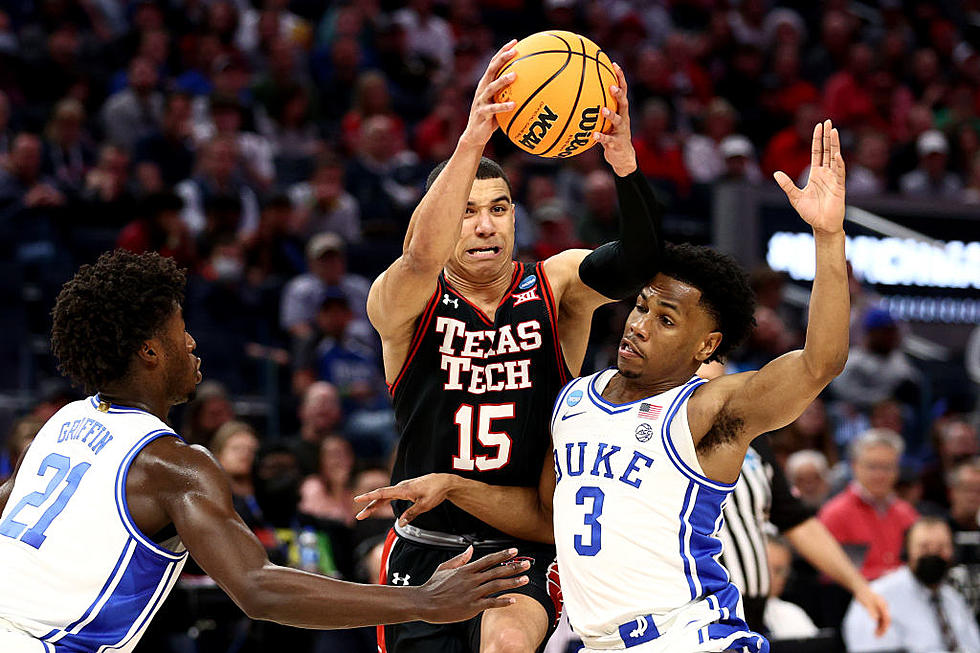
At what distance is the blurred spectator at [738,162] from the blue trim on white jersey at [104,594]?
443 inches

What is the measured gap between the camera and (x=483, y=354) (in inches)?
197

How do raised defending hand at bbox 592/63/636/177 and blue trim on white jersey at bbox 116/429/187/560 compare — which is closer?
blue trim on white jersey at bbox 116/429/187/560

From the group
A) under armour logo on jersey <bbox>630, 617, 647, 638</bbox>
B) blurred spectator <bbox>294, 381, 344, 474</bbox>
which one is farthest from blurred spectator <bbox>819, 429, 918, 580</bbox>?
under armour logo on jersey <bbox>630, 617, 647, 638</bbox>

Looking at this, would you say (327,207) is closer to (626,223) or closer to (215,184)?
(215,184)

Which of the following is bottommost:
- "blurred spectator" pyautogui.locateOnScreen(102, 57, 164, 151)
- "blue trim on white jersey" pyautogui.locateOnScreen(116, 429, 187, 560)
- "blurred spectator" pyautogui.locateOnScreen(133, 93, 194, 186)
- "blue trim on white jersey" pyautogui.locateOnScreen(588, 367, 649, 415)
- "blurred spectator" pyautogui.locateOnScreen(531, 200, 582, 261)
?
"blue trim on white jersey" pyautogui.locateOnScreen(116, 429, 187, 560)

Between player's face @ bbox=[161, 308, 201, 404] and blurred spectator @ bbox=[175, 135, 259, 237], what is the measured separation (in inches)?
290

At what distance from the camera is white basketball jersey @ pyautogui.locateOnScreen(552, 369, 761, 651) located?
4.39m

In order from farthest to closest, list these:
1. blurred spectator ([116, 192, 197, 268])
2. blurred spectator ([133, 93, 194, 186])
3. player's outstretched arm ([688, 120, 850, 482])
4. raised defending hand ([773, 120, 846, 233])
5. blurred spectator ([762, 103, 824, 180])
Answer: blurred spectator ([762, 103, 824, 180])
blurred spectator ([133, 93, 194, 186])
blurred spectator ([116, 192, 197, 268])
raised defending hand ([773, 120, 846, 233])
player's outstretched arm ([688, 120, 850, 482])

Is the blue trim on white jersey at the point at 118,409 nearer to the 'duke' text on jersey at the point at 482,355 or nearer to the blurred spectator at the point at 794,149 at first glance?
the 'duke' text on jersey at the point at 482,355

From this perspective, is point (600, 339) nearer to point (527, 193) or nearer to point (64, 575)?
point (527, 193)

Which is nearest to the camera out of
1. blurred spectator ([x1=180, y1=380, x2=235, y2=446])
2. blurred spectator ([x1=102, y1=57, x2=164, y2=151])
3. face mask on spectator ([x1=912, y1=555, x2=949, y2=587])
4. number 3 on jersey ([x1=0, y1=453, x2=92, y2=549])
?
number 3 on jersey ([x1=0, y1=453, x2=92, y2=549])

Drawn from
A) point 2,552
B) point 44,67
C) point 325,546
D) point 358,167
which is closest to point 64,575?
point 2,552

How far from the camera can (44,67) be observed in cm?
1279

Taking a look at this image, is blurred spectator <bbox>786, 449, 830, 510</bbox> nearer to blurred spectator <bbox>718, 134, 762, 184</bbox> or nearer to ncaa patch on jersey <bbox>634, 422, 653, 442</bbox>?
blurred spectator <bbox>718, 134, 762, 184</bbox>
